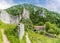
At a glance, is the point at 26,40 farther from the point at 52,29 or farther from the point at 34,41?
the point at 52,29

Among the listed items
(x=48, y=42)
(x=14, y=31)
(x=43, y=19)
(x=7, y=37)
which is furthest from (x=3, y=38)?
(x=43, y=19)

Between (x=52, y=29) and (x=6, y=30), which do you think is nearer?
(x=6, y=30)

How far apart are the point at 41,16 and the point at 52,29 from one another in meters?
6.66

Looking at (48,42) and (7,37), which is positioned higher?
(7,37)

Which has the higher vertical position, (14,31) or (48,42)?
(14,31)

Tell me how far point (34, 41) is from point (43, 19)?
51.1ft

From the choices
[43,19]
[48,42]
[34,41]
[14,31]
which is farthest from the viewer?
[43,19]

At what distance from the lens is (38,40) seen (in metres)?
19.9

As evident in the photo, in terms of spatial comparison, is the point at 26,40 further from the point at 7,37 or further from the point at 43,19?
the point at 43,19

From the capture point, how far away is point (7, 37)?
52.4 feet

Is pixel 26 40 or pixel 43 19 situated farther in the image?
pixel 43 19

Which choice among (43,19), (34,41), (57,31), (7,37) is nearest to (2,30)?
(7,37)

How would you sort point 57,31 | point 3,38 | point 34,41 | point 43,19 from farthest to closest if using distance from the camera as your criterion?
point 43,19 < point 57,31 < point 34,41 < point 3,38

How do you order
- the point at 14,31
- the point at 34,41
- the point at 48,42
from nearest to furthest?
1. the point at 14,31
2. the point at 34,41
3. the point at 48,42
